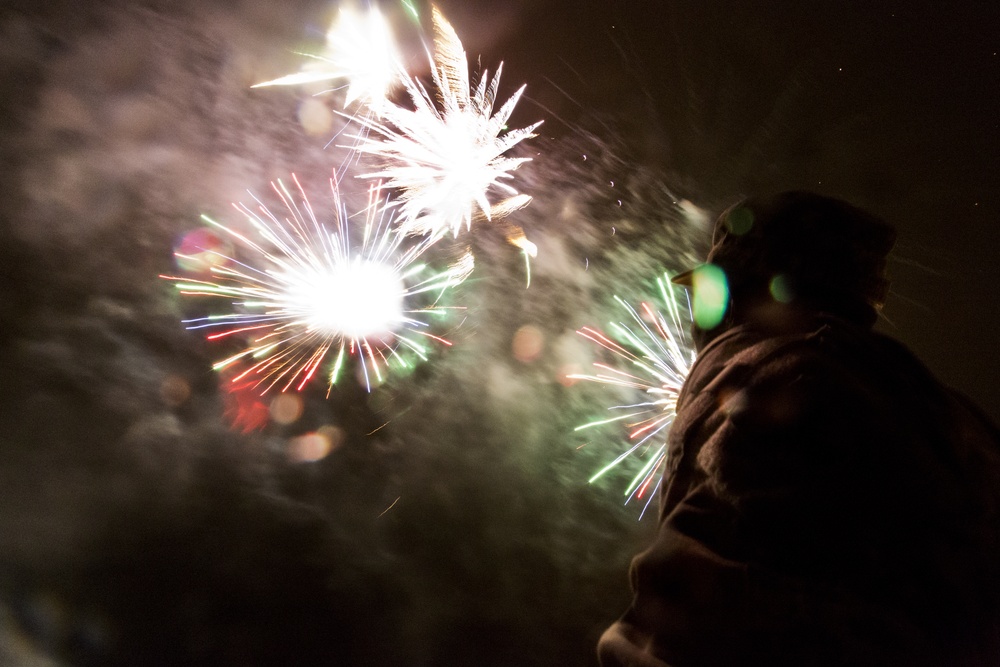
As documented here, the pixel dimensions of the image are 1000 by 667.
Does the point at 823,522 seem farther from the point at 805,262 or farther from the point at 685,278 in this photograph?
the point at 685,278

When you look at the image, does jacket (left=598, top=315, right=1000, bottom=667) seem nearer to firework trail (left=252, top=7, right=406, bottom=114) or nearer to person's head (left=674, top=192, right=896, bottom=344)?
person's head (left=674, top=192, right=896, bottom=344)

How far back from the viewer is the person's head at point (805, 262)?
155 cm

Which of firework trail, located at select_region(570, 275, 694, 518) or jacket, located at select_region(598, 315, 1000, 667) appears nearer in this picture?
jacket, located at select_region(598, 315, 1000, 667)

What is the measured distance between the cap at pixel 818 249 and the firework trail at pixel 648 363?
6.09 feet

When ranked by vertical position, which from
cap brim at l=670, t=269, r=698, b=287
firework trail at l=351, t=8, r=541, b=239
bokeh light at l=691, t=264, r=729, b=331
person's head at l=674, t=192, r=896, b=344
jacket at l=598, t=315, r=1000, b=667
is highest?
firework trail at l=351, t=8, r=541, b=239

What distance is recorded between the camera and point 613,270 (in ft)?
14.4

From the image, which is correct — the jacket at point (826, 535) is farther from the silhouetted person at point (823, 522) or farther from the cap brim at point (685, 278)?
the cap brim at point (685, 278)

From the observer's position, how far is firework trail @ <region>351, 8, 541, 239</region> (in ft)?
10.2

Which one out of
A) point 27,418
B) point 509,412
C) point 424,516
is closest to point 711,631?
point 509,412

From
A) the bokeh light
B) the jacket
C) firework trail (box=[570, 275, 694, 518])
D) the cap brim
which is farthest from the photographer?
firework trail (box=[570, 275, 694, 518])

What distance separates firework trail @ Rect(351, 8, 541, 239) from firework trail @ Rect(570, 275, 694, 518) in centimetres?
142

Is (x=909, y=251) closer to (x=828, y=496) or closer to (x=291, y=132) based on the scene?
(x=828, y=496)

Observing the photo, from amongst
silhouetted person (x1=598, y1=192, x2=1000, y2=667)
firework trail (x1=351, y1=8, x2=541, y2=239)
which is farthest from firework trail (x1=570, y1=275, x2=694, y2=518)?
silhouetted person (x1=598, y1=192, x2=1000, y2=667)

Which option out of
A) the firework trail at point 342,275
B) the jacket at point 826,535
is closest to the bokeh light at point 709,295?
the jacket at point 826,535
